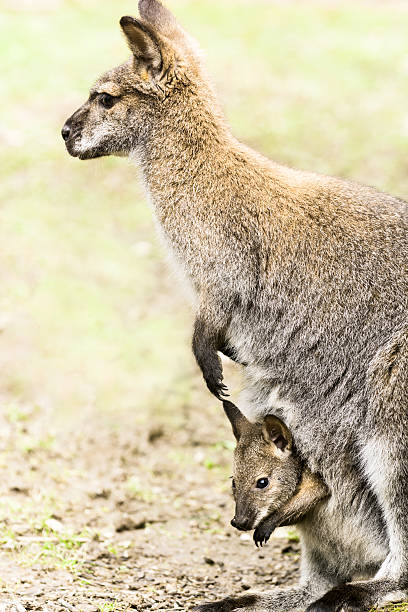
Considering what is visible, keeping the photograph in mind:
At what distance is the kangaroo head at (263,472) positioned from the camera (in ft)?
13.9

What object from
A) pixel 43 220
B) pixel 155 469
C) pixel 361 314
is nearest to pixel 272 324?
pixel 361 314

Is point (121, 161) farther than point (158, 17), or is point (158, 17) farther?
point (121, 161)

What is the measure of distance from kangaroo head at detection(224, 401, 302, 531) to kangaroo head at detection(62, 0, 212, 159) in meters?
1.65

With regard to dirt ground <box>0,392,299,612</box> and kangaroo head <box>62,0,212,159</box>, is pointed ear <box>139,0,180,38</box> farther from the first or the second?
dirt ground <box>0,392,299,612</box>

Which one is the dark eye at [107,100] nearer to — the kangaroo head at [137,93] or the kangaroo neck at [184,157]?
the kangaroo head at [137,93]

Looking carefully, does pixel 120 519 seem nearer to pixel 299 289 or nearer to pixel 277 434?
pixel 277 434

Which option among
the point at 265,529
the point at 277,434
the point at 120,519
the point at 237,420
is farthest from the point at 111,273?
the point at 265,529

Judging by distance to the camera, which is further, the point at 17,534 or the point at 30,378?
the point at 30,378

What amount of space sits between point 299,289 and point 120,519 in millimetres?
2121

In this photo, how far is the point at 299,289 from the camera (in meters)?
4.44

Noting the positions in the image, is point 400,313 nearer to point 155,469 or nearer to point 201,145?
point 201,145

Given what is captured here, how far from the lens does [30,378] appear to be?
7.12 m

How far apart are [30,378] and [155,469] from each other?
129 cm

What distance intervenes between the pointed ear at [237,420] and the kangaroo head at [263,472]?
70 millimetres
